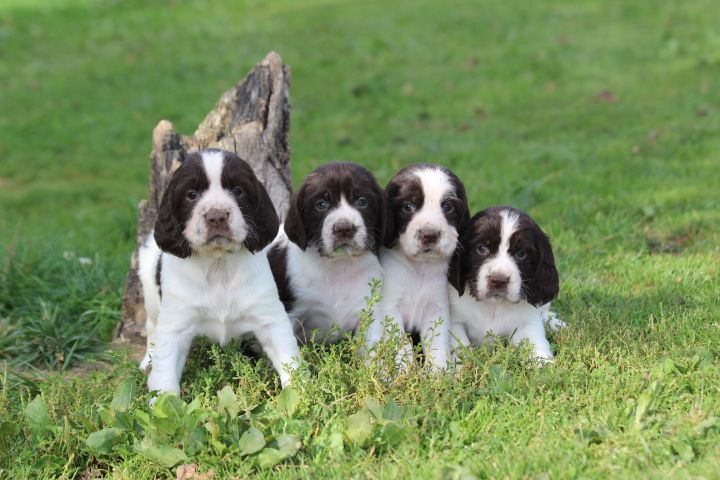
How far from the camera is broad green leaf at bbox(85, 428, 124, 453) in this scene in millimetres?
4477

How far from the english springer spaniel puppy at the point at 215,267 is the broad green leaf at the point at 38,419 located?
1.90 ft

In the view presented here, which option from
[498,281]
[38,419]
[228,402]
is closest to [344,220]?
[498,281]

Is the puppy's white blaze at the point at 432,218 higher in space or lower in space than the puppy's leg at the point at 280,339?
higher

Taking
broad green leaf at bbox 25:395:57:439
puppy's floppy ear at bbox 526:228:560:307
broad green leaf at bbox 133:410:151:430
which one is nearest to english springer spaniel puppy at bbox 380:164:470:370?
puppy's floppy ear at bbox 526:228:560:307

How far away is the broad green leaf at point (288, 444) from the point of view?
4.30 m

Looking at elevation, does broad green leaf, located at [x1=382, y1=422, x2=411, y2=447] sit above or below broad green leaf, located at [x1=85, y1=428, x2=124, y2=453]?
above

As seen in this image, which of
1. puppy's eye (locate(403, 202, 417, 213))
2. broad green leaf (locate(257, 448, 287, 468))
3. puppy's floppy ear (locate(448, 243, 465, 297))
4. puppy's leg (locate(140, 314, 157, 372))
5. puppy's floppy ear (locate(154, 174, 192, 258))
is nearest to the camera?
broad green leaf (locate(257, 448, 287, 468))

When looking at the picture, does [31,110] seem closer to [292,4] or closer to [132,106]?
[132,106]

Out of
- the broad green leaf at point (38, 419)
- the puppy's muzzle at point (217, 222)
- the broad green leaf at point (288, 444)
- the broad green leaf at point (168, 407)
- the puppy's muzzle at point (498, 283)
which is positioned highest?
the puppy's muzzle at point (217, 222)

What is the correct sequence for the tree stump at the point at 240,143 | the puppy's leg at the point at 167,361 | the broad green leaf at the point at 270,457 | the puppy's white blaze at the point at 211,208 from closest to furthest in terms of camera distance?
the broad green leaf at the point at 270,457, the puppy's white blaze at the point at 211,208, the puppy's leg at the point at 167,361, the tree stump at the point at 240,143

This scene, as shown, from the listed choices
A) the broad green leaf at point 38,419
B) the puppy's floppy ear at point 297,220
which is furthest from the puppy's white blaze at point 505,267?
the broad green leaf at point 38,419

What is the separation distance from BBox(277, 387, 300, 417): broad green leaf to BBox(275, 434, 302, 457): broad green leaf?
0.23m

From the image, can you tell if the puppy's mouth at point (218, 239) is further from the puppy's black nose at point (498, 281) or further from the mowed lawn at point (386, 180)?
the puppy's black nose at point (498, 281)

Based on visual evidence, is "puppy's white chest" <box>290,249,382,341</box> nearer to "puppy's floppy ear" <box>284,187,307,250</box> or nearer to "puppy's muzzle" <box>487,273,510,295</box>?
"puppy's floppy ear" <box>284,187,307,250</box>
